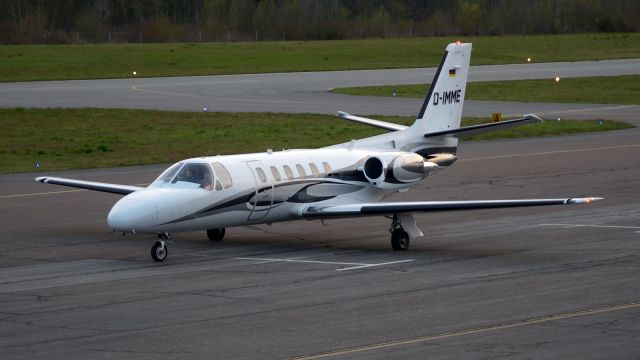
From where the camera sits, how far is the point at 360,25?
404 feet

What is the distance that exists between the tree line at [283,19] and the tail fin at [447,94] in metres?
84.2

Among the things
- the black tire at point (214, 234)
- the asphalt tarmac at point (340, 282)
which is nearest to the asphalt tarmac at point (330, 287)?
the asphalt tarmac at point (340, 282)

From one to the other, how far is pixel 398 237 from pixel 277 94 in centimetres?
4214

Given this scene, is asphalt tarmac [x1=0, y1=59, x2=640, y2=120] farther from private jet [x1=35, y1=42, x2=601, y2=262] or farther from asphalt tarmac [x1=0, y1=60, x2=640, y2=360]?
private jet [x1=35, y1=42, x2=601, y2=262]

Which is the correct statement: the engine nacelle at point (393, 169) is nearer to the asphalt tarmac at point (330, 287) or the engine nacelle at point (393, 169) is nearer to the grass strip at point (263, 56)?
the asphalt tarmac at point (330, 287)

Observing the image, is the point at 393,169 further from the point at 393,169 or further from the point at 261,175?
the point at 261,175

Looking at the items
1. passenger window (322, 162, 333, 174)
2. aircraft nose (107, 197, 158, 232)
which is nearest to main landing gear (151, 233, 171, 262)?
aircraft nose (107, 197, 158, 232)

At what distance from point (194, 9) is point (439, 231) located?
11219cm

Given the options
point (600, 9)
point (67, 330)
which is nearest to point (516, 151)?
point (67, 330)

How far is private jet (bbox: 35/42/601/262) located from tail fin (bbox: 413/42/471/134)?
0.20 feet

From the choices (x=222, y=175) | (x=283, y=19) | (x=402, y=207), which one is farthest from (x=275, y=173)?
(x=283, y=19)

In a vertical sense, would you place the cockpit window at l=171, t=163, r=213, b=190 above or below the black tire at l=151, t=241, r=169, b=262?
above

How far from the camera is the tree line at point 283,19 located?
11512cm

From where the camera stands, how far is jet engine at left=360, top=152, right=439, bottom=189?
Result: 25188 millimetres
